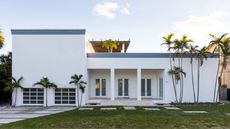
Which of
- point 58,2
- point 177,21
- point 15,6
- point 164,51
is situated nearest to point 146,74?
point 164,51

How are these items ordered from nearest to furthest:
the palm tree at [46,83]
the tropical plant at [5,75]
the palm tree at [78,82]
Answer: the palm tree at [46,83] < the palm tree at [78,82] < the tropical plant at [5,75]

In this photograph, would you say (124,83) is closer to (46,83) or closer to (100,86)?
(100,86)

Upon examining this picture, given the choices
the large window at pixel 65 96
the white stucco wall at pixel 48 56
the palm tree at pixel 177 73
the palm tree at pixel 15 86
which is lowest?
the large window at pixel 65 96

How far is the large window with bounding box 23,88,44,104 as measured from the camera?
A: 2758 centimetres

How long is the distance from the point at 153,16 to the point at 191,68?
700 centimetres

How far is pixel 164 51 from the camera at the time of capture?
1148 inches

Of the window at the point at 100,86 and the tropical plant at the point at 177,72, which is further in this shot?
the window at the point at 100,86

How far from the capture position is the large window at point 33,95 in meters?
27.6

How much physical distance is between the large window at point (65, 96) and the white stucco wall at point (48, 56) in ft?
2.15

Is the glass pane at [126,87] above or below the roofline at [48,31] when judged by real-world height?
below

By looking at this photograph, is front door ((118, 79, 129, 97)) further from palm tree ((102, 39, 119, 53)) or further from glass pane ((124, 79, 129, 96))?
palm tree ((102, 39, 119, 53))

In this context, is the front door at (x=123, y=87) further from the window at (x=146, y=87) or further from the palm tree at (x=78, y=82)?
the palm tree at (x=78, y=82)

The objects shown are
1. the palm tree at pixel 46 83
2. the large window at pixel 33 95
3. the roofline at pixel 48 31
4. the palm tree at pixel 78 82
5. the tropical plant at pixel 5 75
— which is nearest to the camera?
the palm tree at pixel 46 83

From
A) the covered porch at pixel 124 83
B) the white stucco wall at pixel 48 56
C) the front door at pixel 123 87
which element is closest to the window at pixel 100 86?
the covered porch at pixel 124 83
